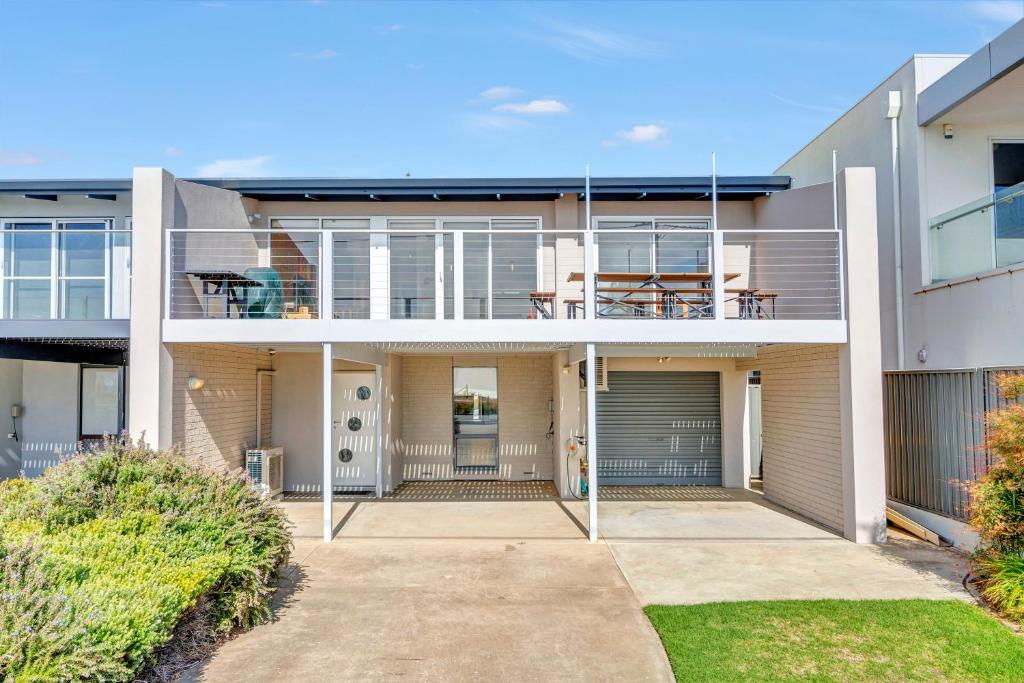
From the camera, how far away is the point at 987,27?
11.4m

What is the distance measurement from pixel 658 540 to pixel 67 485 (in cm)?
662

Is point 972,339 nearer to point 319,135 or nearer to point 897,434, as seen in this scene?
point 897,434

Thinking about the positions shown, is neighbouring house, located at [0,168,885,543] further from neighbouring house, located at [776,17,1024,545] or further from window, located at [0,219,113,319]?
neighbouring house, located at [776,17,1024,545]

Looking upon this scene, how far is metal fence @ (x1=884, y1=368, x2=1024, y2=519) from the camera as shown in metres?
7.56

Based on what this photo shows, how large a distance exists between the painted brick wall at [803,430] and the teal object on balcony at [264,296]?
26.5 feet

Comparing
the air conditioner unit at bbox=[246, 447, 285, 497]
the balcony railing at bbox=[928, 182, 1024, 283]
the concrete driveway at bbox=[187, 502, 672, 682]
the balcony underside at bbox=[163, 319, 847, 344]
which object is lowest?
the concrete driveway at bbox=[187, 502, 672, 682]

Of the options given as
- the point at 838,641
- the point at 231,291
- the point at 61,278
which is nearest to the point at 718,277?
the point at 838,641

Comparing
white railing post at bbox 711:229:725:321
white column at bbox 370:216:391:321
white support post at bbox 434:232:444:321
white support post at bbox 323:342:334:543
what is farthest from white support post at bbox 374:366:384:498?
white railing post at bbox 711:229:725:321

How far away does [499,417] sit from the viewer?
42.0 ft

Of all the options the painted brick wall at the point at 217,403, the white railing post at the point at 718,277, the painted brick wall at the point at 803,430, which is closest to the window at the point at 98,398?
the painted brick wall at the point at 217,403

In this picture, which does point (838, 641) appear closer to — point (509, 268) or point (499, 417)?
point (509, 268)

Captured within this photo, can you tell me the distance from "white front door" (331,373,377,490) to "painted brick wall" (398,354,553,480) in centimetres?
98

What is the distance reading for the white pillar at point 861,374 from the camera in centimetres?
781

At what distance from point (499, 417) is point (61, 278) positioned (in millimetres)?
7895
